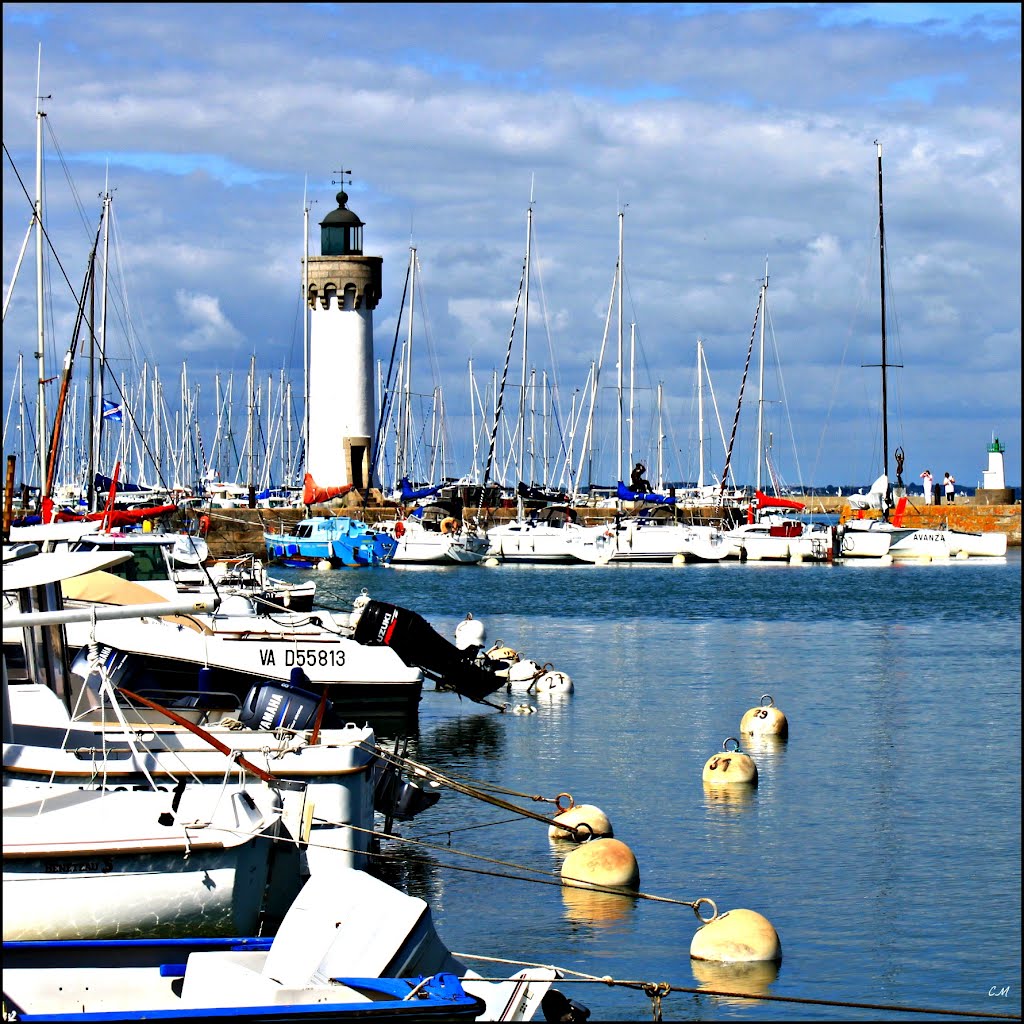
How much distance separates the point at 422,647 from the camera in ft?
87.9

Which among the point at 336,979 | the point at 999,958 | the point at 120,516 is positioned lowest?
the point at 999,958

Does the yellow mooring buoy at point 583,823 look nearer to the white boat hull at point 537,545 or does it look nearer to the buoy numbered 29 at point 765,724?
the buoy numbered 29 at point 765,724

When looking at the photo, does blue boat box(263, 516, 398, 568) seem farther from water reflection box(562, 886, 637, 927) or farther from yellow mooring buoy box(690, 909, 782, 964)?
yellow mooring buoy box(690, 909, 782, 964)

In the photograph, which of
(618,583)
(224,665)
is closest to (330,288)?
(618,583)

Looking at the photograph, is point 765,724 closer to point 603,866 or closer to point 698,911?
point 603,866

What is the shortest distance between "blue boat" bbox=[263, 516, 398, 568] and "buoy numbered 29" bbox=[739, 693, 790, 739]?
5004cm

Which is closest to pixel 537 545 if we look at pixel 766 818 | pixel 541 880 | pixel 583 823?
pixel 766 818

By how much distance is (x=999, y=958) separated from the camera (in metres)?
13.7

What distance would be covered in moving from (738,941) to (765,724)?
13.2 m

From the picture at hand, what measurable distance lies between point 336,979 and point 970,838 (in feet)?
35.8

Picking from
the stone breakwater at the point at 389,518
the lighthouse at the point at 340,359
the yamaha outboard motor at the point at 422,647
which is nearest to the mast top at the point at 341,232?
the lighthouse at the point at 340,359

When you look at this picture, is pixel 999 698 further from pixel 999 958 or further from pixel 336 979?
pixel 336 979

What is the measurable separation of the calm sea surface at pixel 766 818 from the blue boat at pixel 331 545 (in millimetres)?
29959

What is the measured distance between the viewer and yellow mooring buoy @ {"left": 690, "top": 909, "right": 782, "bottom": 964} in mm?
13164
